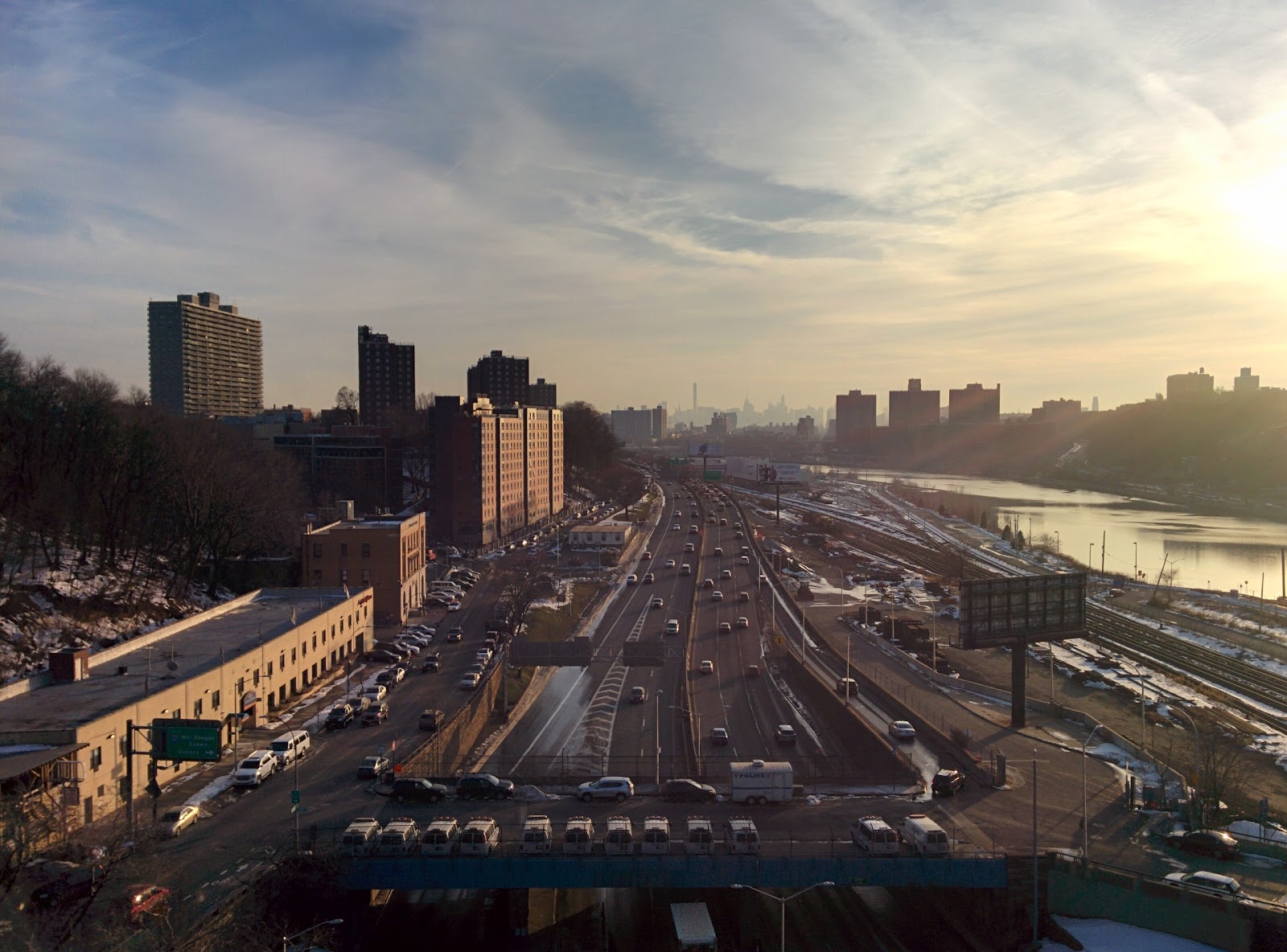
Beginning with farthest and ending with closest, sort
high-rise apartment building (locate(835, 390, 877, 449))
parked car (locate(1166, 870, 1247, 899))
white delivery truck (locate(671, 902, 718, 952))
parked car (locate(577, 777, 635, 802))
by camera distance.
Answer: high-rise apartment building (locate(835, 390, 877, 449))
parked car (locate(577, 777, 635, 802))
parked car (locate(1166, 870, 1247, 899))
white delivery truck (locate(671, 902, 718, 952))

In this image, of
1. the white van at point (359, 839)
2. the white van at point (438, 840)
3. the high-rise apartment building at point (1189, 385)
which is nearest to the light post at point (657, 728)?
the white van at point (438, 840)

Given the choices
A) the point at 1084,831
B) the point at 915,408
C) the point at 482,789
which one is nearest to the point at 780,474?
the point at 482,789

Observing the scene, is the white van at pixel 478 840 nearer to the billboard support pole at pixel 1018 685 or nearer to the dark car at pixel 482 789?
the dark car at pixel 482 789

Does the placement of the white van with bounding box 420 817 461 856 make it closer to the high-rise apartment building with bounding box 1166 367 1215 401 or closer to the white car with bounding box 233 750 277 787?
the white car with bounding box 233 750 277 787

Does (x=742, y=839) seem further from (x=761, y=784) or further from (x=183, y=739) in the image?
(x=183, y=739)

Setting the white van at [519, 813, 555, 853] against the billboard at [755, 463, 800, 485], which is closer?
the white van at [519, 813, 555, 853]

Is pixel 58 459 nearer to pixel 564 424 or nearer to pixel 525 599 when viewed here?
pixel 525 599

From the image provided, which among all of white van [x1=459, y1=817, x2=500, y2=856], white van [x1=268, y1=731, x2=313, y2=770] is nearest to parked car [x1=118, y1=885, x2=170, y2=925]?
white van [x1=459, y1=817, x2=500, y2=856]
